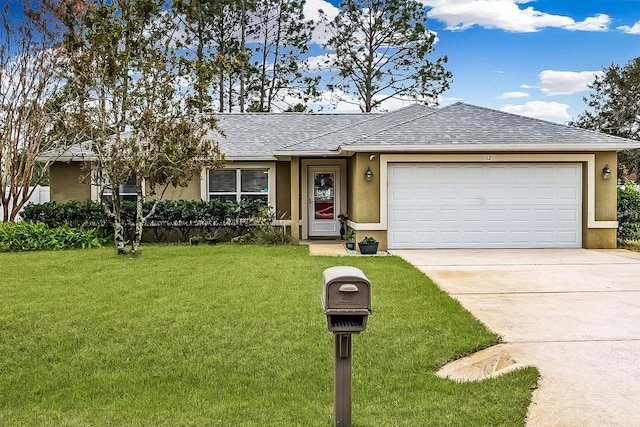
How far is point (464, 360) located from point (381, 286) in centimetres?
356

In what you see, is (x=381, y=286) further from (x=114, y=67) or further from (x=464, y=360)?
(x=114, y=67)

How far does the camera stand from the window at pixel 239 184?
56.5ft

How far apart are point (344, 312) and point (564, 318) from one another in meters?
4.24

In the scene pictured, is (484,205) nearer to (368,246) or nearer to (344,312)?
(368,246)

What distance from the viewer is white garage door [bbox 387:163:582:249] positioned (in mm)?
14000

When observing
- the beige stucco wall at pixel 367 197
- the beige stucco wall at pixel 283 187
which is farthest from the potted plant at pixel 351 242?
the beige stucco wall at pixel 283 187

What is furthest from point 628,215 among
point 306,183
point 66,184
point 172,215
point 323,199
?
point 66,184

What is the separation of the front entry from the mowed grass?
7.69m

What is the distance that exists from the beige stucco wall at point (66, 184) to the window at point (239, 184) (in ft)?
12.5

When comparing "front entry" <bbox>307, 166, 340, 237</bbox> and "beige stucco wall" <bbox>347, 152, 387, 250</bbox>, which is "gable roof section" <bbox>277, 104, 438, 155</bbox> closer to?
"beige stucco wall" <bbox>347, 152, 387, 250</bbox>

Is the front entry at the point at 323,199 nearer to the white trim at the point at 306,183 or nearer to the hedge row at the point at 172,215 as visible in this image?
the white trim at the point at 306,183

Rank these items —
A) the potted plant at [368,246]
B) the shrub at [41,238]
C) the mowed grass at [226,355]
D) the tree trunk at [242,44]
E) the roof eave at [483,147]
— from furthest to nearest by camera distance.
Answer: the tree trunk at [242,44], the shrub at [41,238], the roof eave at [483,147], the potted plant at [368,246], the mowed grass at [226,355]

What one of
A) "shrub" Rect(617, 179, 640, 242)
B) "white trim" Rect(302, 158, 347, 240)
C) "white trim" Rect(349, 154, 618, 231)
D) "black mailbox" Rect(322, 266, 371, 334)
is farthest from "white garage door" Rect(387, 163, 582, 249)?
"black mailbox" Rect(322, 266, 371, 334)

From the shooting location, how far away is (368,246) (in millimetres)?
13109
